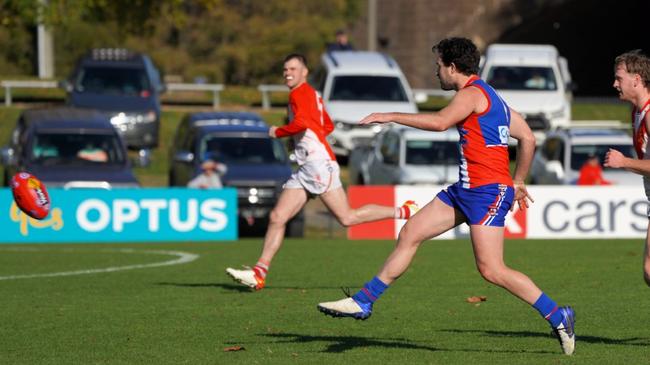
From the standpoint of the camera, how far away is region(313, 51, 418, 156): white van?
34125 millimetres

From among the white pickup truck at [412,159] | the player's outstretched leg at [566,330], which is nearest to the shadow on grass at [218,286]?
the player's outstretched leg at [566,330]

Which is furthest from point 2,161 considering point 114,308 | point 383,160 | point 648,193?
point 648,193

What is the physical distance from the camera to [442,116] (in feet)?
30.8

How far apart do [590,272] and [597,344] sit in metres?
5.62

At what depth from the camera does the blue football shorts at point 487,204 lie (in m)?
9.77

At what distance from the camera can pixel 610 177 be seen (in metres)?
28.0

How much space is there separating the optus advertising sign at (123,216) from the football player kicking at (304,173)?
9.34 metres

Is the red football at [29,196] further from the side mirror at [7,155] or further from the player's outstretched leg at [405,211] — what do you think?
the side mirror at [7,155]

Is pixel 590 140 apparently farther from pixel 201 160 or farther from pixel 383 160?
pixel 201 160

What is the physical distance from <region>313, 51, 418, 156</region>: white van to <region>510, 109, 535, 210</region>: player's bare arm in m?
23.5

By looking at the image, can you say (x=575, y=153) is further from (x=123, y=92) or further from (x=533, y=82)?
(x=123, y=92)

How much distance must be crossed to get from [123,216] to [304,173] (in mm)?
9828

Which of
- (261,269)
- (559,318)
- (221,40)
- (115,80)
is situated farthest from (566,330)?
(221,40)

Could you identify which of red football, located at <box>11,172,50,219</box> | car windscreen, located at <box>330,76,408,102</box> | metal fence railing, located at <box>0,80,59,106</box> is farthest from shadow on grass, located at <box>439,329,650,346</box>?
metal fence railing, located at <box>0,80,59,106</box>
